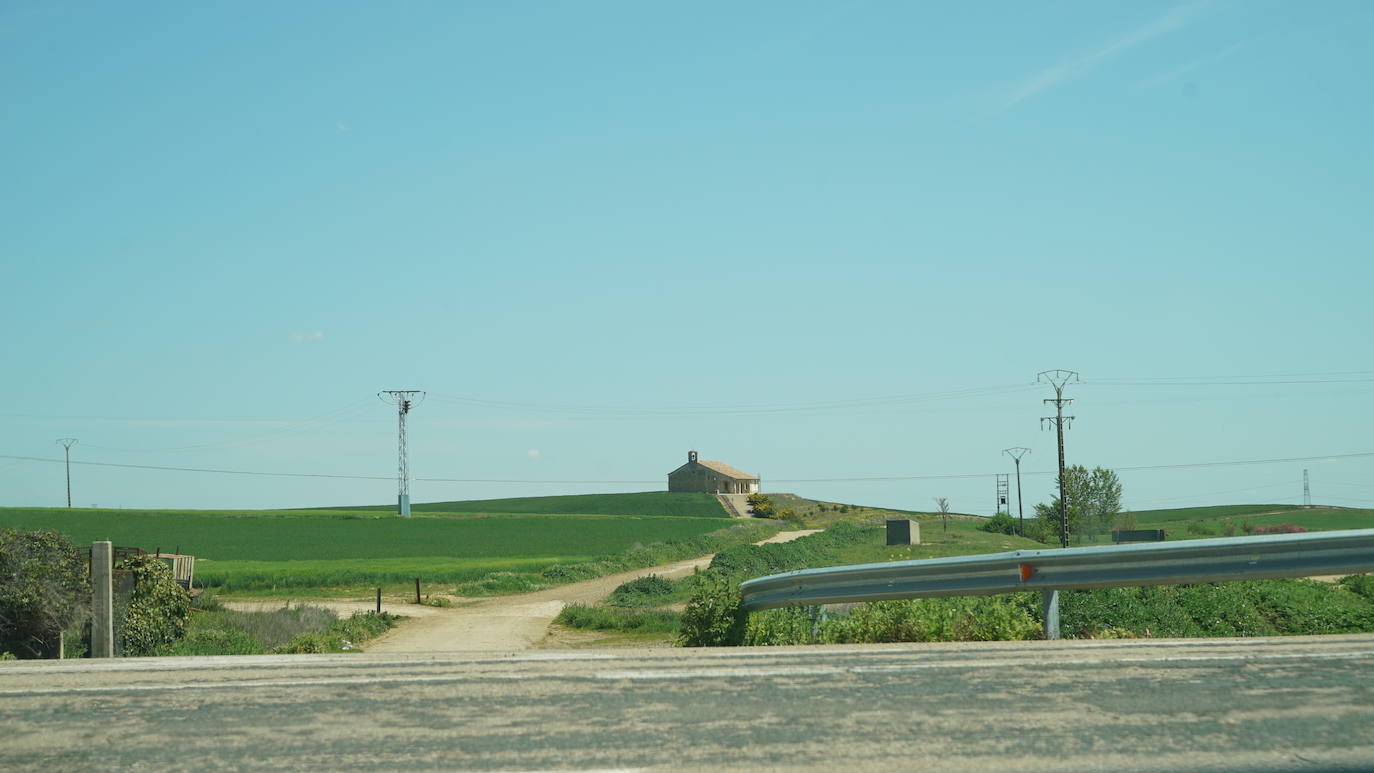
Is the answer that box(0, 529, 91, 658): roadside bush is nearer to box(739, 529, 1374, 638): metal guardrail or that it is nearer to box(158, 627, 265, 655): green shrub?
box(158, 627, 265, 655): green shrub

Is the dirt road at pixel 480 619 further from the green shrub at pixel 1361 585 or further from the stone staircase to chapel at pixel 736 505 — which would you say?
the stone staircase to chapel at pixel 736 505

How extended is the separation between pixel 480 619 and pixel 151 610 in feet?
48.2

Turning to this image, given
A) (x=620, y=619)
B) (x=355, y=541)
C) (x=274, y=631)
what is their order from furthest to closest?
(x=355, y=541) → (x=620, y=619) → (x=274, y=631)

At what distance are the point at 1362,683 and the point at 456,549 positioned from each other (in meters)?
76.0

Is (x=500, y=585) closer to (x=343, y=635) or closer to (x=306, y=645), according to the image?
(x=343, y=635)

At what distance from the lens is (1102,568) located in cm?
909

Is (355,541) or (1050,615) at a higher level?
(1050,615)

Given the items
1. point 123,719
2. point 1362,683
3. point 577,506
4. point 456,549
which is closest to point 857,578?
point 1362,683

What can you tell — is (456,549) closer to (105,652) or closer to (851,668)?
(105,652)

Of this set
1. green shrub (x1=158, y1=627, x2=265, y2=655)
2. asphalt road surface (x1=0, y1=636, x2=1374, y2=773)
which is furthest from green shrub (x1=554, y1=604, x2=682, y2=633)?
asphalt road surface (x1=0, y1=636, x2=1374, y2=773)

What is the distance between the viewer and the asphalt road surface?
4.92m

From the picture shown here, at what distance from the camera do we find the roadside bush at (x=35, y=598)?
19.2 meters

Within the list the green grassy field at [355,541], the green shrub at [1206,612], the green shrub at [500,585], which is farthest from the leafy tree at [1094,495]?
the green shrub at [1206,612]

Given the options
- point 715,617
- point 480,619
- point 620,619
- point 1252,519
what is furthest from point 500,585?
point 1252,519
